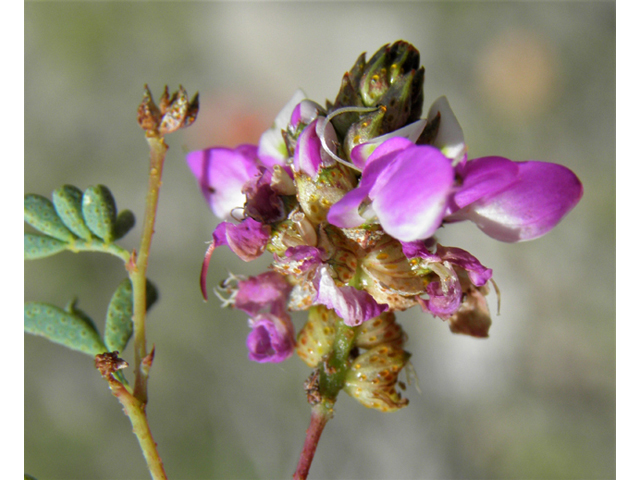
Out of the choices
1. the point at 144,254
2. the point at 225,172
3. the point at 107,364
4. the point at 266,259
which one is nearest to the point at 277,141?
the point at 225,172

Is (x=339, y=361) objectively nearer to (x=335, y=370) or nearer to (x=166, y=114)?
(x=335, y=370)

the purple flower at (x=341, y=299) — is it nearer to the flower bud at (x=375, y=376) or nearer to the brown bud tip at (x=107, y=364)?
the flower bud at (x=375, y=376)

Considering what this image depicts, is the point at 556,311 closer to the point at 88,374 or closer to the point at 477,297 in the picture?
the point at 477,297

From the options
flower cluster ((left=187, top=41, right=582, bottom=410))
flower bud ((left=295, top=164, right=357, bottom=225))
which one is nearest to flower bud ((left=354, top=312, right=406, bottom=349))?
flower cluster ((left=187, top=41, right=582, bottom=410))

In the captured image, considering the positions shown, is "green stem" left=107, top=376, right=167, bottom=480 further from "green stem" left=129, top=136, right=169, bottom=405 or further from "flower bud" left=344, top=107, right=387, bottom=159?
Answer: "flower bud" left=344, top=107, right=387, bottom=159

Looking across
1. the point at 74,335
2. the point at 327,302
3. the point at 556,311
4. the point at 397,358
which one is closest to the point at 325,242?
the point at 327,302

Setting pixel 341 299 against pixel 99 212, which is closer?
pixel 341 299
